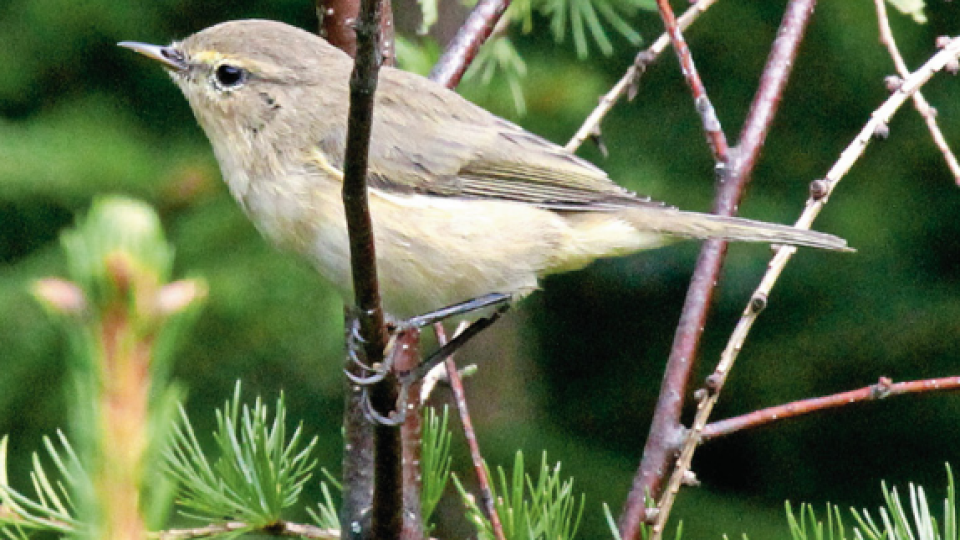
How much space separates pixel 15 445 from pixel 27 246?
769mm

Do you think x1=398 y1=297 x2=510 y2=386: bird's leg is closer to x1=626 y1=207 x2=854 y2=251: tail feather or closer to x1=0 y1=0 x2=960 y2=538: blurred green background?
x1=626 y1=207 x2=854 y2=251: tail feather

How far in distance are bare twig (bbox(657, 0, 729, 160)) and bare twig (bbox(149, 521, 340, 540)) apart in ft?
4.05

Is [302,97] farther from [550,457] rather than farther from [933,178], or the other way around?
[933,178]

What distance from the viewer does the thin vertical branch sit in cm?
256

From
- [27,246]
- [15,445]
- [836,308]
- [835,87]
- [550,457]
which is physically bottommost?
[15,445]

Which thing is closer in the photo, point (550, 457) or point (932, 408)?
point (550, 457)

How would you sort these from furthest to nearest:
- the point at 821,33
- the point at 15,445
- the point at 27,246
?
1. the point at 821,33
2. the point at 27,246
3. the point at 15,445

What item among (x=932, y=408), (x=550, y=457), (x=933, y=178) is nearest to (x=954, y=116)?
(x=933, y=178)

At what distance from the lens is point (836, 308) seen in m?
5.04

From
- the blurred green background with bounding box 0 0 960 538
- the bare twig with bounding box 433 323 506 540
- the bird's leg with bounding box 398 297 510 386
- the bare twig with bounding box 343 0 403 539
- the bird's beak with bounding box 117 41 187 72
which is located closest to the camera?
the bare twig with bounding box 343 0 403 539

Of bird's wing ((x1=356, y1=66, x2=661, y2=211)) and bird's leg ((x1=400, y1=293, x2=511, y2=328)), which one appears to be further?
bird's wing ((x1=356, y1=66, x2=661, y2=211))

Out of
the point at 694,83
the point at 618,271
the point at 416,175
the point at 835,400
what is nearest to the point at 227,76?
the point at 416,175

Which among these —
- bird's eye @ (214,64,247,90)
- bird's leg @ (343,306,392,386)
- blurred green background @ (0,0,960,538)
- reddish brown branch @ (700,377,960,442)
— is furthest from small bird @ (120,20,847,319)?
blurred green background @ (0,0,960,538)

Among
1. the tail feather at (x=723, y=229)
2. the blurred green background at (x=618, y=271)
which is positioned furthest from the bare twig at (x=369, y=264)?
the blurred green background at (x=618, y=271)
